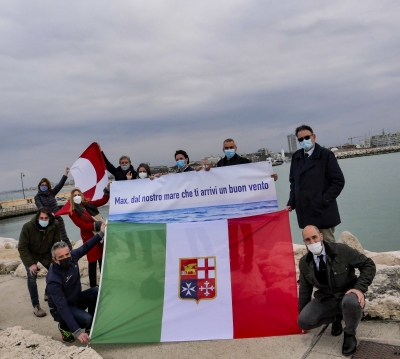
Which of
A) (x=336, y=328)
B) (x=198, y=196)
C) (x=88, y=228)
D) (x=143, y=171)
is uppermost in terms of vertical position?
(x=143, y=171)

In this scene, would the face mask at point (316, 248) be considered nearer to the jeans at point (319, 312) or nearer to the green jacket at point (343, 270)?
the green jacket at point (343, 270)

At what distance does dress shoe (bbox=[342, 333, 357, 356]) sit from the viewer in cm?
316

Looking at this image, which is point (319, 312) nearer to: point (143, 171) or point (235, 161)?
point (235, 161)

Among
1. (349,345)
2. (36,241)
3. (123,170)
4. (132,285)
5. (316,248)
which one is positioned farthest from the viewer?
(123,170)

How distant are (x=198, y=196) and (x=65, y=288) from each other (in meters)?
1.91

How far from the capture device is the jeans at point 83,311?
4016 mm

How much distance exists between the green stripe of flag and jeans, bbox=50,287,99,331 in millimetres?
134

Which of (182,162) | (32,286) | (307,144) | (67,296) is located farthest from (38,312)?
(307,144)

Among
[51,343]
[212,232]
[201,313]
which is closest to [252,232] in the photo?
[212,232]

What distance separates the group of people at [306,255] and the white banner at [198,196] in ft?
0.62

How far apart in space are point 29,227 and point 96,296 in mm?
1473

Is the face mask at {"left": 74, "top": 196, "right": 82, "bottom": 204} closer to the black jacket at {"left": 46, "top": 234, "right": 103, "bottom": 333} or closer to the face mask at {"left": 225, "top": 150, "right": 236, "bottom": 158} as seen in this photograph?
the black jacket at {"left": 46, "top": 234, "right": 103, "bottom": 333}

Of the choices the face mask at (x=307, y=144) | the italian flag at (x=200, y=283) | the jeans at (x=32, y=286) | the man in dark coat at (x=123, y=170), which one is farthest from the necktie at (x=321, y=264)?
the jeans at (x=32, y=286)

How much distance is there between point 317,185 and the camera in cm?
405
